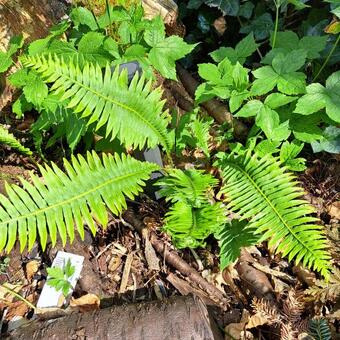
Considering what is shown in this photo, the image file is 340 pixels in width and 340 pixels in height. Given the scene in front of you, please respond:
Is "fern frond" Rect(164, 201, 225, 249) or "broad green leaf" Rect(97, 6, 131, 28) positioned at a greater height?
"broad green leaf" Rect(97, 6, 131, 28)

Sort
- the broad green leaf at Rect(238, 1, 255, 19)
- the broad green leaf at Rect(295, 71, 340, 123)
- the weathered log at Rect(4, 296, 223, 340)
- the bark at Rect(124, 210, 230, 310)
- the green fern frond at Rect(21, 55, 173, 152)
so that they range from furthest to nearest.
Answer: the broad green leaf at Rect(238, 1, 255, 19)
the bark at Rect(124, 210, 230, 310)
the broad green leaf at Rect(295, 71, 340, 123)
the green fern frond at Rect(21, 55, 173, 152)
the weathered log at Rect(4, 296, 223, 340)

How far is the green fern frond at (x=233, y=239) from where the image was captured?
1934 millimetres

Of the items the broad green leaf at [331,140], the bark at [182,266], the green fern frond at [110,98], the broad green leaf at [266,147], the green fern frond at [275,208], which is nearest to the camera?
the green fern frond at [275,208]

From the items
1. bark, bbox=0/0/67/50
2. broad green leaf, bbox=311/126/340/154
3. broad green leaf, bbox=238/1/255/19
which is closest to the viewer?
broad green leaf, bbox=311/126/340/154

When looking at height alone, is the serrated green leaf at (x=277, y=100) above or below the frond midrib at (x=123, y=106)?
below

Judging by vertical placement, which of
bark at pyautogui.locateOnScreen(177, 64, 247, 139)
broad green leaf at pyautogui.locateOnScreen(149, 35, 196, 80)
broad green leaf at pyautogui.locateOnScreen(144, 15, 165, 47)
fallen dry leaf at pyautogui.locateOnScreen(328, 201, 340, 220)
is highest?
broad green leaf at pyautogui.locateOnScreen(144, 15, 165, 47)

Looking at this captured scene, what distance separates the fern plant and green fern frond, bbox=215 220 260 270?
0.05m

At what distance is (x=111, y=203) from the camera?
178 cm

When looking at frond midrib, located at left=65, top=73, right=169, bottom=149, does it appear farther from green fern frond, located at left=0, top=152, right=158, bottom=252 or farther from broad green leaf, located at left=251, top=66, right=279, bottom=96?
broad green leaf, located at left=251, top=66, right=279, bottom=96

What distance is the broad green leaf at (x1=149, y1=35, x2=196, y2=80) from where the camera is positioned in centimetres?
215

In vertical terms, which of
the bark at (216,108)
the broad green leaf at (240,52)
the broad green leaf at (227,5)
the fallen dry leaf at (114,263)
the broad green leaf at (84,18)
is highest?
the broad green leaf at (84,18)

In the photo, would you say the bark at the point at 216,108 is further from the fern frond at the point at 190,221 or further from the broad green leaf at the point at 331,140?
the fern frond at the point at 190,221

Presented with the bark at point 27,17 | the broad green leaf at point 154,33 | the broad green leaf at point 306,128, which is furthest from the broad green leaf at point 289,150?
the bark at point 27,17

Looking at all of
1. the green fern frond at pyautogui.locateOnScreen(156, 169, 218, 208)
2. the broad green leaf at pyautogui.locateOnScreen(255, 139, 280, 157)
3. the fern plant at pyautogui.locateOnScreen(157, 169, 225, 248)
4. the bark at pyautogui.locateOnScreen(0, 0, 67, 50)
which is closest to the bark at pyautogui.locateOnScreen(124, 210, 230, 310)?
the fern plant at pyautogui.locateOnScreen(157, 169, 225, 248)
